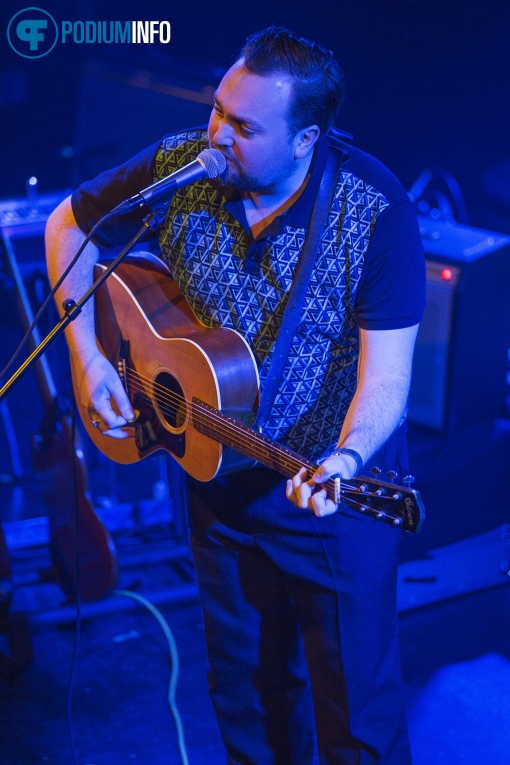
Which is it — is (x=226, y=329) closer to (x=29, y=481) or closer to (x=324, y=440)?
(x=324, y=440)

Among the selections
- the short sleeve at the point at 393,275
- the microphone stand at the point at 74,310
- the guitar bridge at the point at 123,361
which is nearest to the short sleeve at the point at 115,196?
the guitar bridge at the point at 123,361

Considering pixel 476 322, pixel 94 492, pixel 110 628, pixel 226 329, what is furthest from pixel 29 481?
pixel 226 329

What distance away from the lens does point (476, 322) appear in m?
3.91

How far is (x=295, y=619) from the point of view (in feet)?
8.02

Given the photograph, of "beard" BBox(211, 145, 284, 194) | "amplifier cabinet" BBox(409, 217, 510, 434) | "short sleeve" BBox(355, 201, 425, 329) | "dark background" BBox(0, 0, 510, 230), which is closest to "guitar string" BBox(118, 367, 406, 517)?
"short sleeve" BBox(355, 201, 425, 329)

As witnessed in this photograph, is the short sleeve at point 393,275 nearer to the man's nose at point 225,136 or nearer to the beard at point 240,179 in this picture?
the beard at point 240,179

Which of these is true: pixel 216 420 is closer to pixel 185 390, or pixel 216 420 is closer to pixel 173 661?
pixel 185 390

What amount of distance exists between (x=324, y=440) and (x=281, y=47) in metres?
0.91

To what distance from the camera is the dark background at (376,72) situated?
3.96 m

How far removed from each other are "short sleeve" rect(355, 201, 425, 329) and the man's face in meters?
0.26

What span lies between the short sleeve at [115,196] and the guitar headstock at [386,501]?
950 mm

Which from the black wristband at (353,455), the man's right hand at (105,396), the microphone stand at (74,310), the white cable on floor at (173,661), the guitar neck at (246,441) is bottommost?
the white cable on floor at (173,661)

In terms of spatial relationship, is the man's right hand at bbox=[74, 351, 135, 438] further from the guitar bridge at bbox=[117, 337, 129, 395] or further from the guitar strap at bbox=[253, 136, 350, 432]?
the guitar strap at bbox=[253, 136, 350, 432]

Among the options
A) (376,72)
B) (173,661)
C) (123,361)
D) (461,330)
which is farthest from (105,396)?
(376,72)
